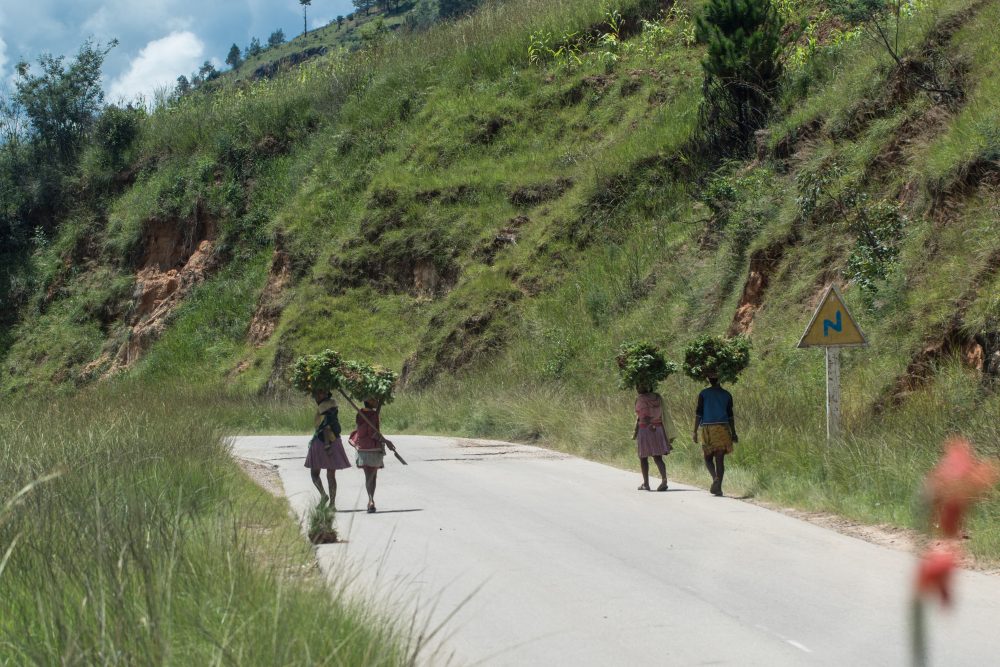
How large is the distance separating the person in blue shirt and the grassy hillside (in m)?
0.56

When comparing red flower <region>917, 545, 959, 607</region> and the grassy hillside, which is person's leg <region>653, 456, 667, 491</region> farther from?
red flower <region>917, 545, 959, 607</region>

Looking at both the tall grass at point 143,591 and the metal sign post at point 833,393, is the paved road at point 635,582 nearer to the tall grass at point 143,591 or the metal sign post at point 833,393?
the tall grass at point 143,591

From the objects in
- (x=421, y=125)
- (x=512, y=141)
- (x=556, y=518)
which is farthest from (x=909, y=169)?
(x=421, y=125)

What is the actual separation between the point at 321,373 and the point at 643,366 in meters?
4.30

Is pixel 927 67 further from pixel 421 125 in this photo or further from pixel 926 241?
pixel 421 125

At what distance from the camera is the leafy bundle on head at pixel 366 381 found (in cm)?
1294

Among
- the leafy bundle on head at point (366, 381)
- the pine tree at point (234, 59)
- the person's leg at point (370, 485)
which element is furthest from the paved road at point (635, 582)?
the pine tree at point (234, 59)

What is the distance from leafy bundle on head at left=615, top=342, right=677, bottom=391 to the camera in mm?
14477

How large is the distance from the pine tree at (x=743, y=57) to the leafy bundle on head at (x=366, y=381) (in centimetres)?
1754

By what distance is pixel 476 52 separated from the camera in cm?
4312

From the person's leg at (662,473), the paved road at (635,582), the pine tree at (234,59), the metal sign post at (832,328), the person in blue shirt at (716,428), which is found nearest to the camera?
the paved road at (635,582)

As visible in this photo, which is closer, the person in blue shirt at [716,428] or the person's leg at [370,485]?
the person's leg at [370,485]

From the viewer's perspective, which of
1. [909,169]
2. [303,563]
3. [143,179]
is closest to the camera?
[303,563]

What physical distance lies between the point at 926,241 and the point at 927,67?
19.8 feet
